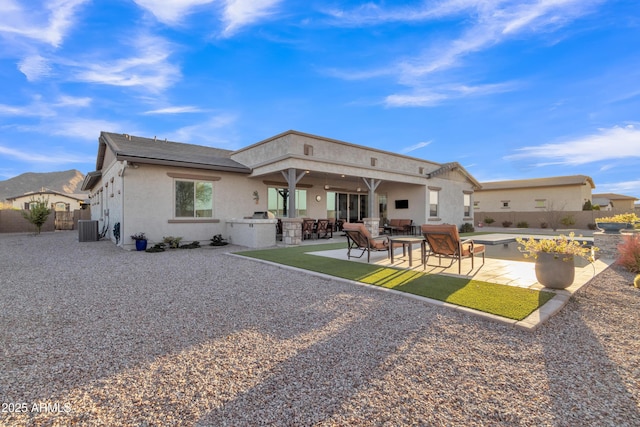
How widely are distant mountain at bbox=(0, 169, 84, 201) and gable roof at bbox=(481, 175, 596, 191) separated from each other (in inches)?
4026

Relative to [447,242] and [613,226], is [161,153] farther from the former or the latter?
[613,226]

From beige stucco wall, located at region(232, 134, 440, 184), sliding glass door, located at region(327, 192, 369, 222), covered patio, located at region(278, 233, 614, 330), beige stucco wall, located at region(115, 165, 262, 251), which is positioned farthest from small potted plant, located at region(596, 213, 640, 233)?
beige stucco wall, located at region(115, 165, 262, 251)

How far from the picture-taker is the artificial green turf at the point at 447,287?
3986 millimetres

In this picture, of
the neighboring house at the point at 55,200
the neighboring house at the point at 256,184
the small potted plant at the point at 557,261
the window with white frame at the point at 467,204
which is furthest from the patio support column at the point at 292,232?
the neighboring house at the point at 55,200

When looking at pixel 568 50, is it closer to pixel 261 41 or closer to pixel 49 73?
pixel 261 41

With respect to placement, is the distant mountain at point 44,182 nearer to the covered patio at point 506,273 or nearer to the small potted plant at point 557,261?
the covered patio at point 506,273

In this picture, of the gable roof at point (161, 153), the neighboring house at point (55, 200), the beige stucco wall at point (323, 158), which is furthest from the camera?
the neighboring house at point (55, 200)

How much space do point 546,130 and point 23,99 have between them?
30.5 meters

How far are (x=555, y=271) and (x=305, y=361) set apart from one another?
14.6ft

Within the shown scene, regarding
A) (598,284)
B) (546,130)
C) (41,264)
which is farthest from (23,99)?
(546,130)

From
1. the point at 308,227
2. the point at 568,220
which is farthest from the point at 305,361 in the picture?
the point at 568,220

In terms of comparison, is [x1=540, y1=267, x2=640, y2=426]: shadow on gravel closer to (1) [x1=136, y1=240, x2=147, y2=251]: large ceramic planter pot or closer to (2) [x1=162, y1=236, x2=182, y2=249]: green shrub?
(2) [x1=162, y1=236, x2=182, y2=249]: green shrub

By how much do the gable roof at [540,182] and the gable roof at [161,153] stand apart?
28.2 metres

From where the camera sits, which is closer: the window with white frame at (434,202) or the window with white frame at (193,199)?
the window with white frame at (193,199)
